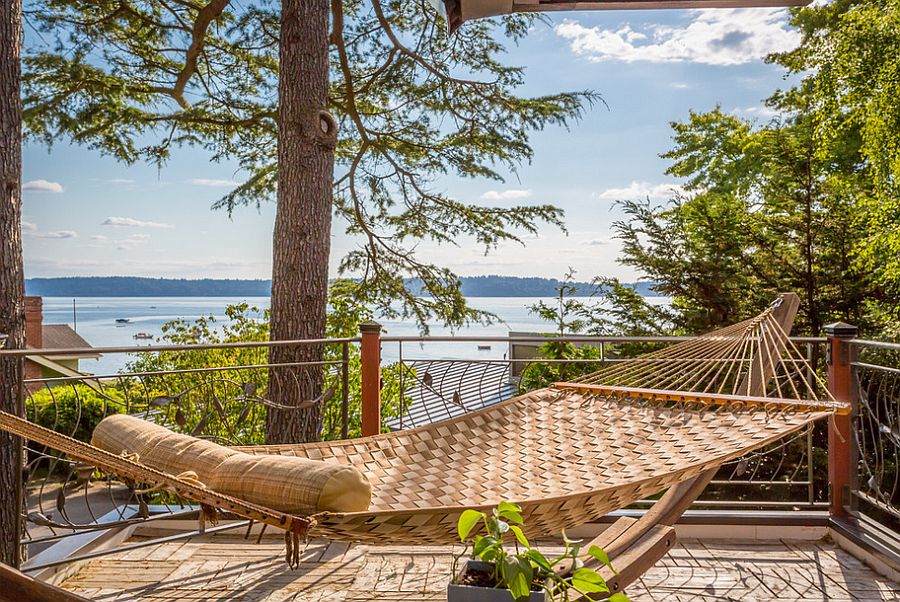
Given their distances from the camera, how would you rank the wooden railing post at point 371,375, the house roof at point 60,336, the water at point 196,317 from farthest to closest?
1. the house roof at point 60,336
2. the water at point 196,317
3. the wooden railing post at point 371,375

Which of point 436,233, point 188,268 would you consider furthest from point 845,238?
point 188,268

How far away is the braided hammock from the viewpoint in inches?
60.1

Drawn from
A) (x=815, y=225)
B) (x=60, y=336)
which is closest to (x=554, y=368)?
(x=815, y=225)

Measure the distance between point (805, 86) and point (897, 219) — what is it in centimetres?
281

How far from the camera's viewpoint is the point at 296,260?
4.64 metres

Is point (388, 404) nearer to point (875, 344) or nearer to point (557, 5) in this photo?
point (875, 344)

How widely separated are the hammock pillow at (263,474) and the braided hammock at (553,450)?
4cm

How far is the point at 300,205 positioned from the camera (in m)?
4.62

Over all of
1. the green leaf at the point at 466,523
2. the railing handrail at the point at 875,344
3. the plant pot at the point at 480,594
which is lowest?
the plant pot at the point at 480,594

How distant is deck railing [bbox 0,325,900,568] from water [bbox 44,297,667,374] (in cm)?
28

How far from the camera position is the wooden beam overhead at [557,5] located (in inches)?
71.5

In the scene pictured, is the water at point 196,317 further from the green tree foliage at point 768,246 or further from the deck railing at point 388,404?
the green tree foliage at point 768,246

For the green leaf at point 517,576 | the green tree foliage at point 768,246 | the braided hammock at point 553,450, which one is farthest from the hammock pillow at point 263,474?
the green tree foliage at point 768,246

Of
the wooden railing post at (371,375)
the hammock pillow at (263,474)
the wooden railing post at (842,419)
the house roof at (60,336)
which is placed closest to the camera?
the hammock pillow at (263,474)
